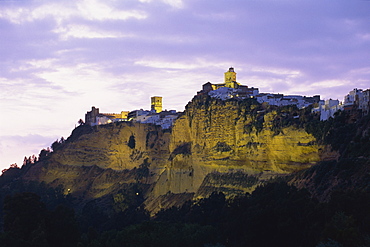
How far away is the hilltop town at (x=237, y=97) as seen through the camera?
40.4 metres

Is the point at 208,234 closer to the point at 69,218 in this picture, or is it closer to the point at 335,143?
the point at 69,218

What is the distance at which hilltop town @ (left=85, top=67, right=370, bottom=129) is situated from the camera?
40.4 m

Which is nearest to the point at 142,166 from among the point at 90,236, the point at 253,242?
the point at 90,236

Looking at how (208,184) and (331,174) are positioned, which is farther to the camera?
(208,184)

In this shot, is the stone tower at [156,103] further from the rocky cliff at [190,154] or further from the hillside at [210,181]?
the hillside at [210,181]

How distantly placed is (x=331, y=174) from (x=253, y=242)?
8.68m

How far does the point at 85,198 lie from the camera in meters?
73.9

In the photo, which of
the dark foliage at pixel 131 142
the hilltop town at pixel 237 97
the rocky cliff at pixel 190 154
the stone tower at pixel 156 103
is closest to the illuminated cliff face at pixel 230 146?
the rocky cliff at pixel 190 154

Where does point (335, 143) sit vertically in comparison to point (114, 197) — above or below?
above

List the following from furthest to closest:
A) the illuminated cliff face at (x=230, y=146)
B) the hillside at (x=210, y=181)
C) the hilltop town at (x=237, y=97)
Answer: the illuminated cliff face at (x=230, y=146)
the hilltop town at (x=237, y=97)
the hillside at (x=210, y=181)

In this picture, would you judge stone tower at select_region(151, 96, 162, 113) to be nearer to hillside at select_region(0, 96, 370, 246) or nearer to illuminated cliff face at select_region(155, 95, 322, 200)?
hillside at select_region(0, 96, 370, 246)

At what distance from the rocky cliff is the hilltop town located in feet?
7.26

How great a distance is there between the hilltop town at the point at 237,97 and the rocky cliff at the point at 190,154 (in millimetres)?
2213

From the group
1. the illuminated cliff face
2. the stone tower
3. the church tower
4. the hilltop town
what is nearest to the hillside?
the illuminated cliff face
